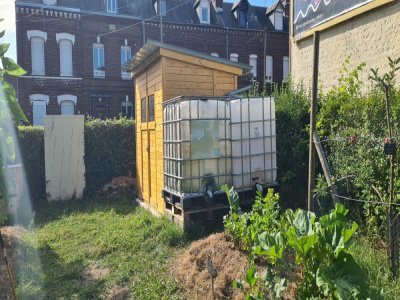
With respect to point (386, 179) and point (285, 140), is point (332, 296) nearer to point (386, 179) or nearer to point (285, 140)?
point (386, 179)

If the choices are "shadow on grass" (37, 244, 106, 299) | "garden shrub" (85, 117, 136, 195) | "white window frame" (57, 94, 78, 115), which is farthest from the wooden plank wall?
"white window frame" (57, 94, 78, 115)

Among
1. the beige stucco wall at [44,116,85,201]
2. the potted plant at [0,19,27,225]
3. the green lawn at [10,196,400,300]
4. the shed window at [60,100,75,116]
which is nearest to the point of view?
the potted plant at [0,19,27,225]

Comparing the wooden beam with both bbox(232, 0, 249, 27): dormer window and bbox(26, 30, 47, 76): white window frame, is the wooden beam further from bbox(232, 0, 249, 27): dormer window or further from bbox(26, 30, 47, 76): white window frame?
bbox(232, 0, 249, 27): dormer window

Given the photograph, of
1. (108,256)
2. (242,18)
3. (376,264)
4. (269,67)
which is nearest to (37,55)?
(242,18)

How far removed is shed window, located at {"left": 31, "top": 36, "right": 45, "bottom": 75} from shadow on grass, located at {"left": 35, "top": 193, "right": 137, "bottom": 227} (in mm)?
13054

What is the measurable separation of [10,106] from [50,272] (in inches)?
116

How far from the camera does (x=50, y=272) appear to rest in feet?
16.5

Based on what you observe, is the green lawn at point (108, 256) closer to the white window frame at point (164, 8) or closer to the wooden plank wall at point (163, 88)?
the wooden plank wall at point (163, 88)

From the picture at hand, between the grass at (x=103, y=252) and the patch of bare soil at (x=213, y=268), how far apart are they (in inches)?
7.5

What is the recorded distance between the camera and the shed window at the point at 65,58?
20.4 m

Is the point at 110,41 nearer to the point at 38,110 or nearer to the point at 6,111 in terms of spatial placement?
the point at 38,110

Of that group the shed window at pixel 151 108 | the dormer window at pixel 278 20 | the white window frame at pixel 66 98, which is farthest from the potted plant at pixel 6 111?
the dormer window at pixel 278 20

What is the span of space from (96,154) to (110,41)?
13.4 metres

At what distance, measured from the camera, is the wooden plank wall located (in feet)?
21.3
